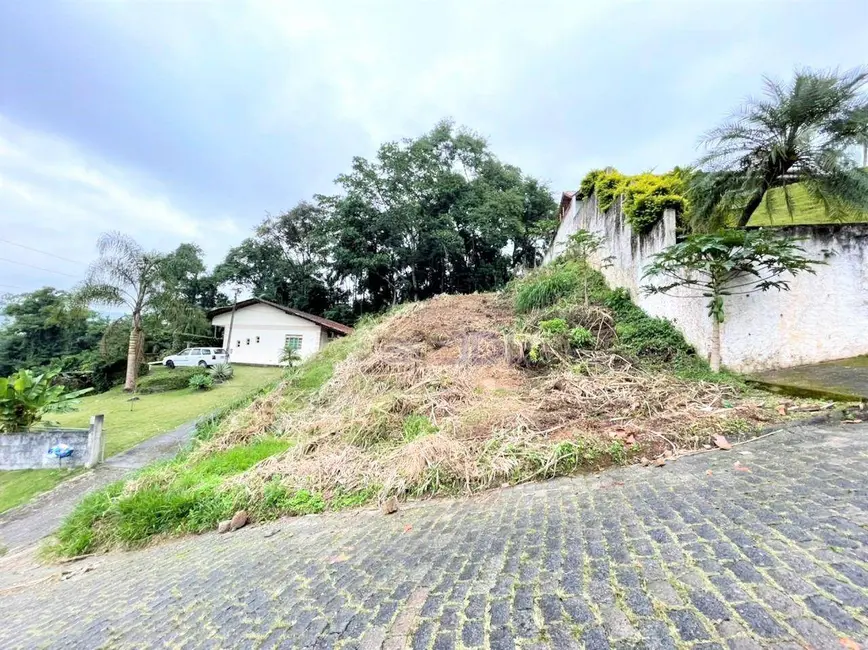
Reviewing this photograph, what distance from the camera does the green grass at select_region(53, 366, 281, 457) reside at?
9422 mm

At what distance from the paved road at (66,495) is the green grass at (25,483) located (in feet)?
0.96

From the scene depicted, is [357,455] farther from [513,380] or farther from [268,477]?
[513,380]

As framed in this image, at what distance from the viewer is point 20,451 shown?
7.83 meters

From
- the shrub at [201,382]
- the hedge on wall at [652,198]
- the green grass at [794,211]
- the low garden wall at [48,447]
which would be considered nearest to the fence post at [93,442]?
the low garden wall at [48,447]

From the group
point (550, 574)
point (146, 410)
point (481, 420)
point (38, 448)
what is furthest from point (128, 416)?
point (550, 574)

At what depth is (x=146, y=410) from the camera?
39.5ft

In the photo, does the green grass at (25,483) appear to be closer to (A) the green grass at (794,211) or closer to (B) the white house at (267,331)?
(B) the white house at (267,331)

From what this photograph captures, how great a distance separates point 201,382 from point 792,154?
1799cm

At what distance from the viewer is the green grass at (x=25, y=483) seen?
21.8ft

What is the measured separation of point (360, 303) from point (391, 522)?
2507 cm

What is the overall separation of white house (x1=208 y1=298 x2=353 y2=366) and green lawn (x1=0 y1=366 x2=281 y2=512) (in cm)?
438

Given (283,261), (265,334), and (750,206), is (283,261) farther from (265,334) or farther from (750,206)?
(750,206)

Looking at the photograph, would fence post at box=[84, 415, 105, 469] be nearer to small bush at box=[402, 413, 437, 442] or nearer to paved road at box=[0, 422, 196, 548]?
paved road at box=[0, 422, 196, 548]

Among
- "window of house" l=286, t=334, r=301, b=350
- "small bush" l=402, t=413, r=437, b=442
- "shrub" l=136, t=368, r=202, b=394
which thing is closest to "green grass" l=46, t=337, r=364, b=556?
"small bush" l=402, t=413, r=437, b=442
